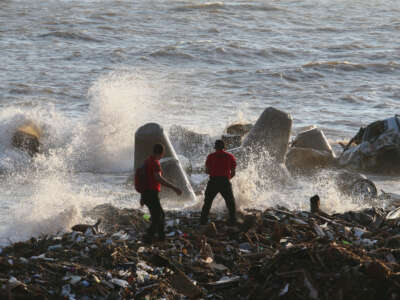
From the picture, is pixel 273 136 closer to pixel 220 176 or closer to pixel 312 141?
pixel 312 141

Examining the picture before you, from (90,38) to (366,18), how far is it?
71.0ft

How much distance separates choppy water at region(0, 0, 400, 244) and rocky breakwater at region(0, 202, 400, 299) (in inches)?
73.3

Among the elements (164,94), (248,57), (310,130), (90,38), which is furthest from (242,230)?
(90,38)

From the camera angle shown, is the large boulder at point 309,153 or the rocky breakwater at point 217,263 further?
the large boulder at point 309,153

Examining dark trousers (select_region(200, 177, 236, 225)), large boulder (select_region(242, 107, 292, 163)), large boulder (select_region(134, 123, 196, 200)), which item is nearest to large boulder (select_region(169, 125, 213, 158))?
large boulder (select_region(242, 107, 292, 163))

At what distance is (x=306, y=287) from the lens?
540 centimetres

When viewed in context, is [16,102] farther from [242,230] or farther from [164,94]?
[242,230]

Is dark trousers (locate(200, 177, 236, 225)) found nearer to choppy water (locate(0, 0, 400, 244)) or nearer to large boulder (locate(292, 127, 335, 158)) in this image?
choppy water (locate(0, 0, 400, 244))

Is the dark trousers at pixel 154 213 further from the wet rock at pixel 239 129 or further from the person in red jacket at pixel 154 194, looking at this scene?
the wet rock at pixel 239 129

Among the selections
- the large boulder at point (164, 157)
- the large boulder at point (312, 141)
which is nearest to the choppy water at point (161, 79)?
the large boulder at point (164, 157)

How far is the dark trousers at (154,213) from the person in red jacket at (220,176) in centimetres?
98

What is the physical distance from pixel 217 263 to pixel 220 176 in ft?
5.44

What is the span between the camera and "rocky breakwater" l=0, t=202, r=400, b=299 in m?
5.47

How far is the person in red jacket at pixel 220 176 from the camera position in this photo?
791cm
